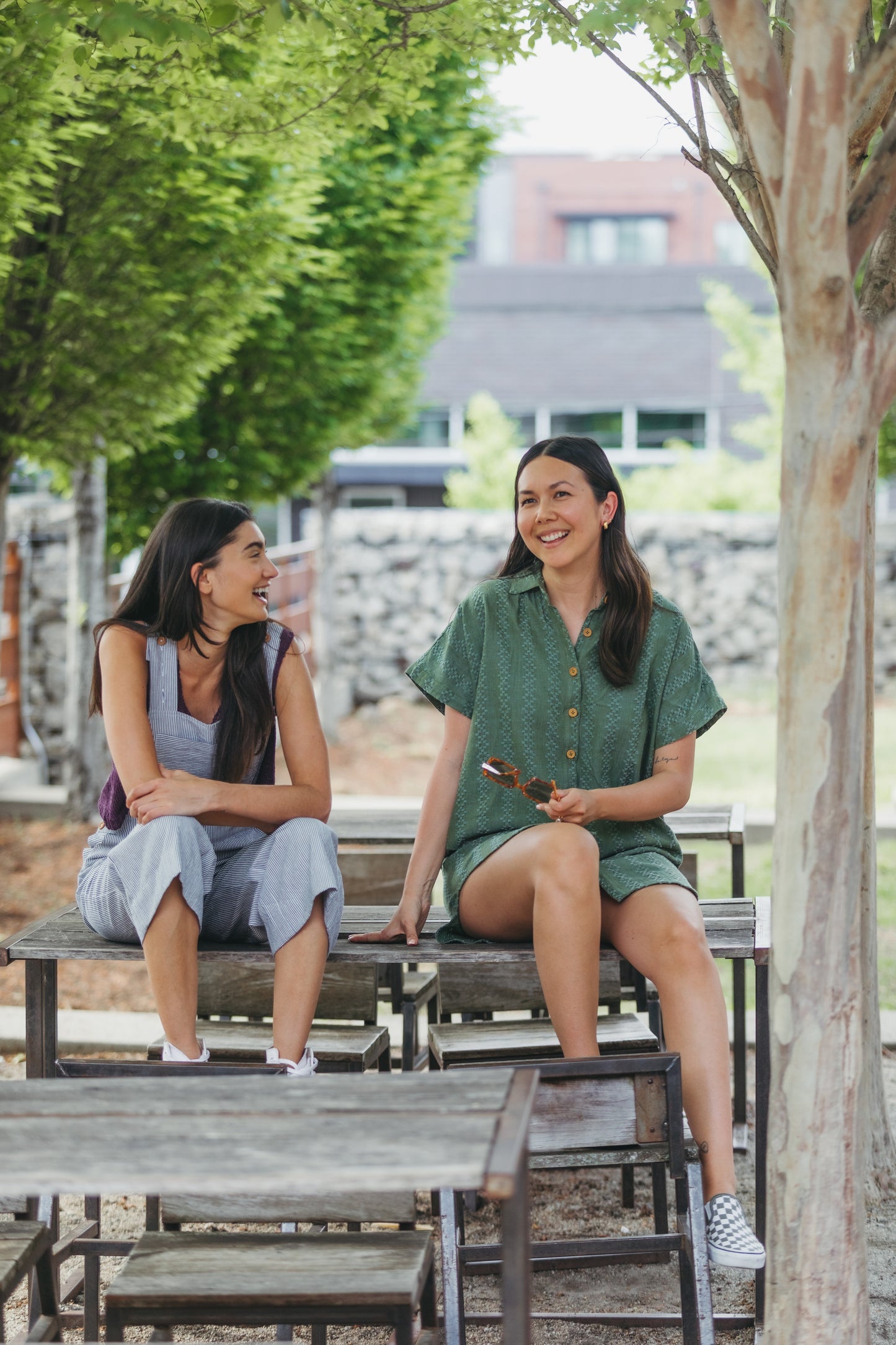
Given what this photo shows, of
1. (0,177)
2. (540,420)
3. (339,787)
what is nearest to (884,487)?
(540,420)

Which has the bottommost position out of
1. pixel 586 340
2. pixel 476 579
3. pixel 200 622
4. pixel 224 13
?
pixel 200 622

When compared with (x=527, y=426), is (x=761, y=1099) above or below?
below

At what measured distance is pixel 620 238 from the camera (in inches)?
1480

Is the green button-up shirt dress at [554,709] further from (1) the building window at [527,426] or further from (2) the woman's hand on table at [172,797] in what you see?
(1) the building window at [527,426]

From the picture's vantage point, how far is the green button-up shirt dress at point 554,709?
338 cm

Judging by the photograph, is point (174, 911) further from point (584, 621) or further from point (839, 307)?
point (839, 307)

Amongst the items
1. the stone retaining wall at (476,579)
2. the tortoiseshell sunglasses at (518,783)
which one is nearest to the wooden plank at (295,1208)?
the tortoiseshell sunglasses at (518,783)

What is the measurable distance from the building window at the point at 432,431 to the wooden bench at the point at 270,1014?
80.5 feet

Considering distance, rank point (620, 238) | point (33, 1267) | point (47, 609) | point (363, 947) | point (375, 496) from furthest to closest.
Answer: point (620, 238), point (375, 496), point (47, 609), point (363, 947), point (33, 1267)

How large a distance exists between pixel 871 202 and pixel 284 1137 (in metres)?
1.74

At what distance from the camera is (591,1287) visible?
3357mm

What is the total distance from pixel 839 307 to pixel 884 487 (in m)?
25.8

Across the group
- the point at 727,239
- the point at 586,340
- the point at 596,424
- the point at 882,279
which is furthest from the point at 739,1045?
the point at 727,239

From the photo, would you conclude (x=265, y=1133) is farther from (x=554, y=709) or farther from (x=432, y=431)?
(x=432, y=431)
